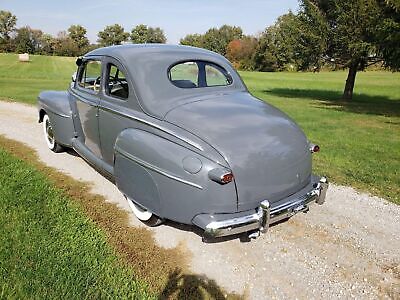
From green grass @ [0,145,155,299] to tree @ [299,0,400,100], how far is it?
474 inches

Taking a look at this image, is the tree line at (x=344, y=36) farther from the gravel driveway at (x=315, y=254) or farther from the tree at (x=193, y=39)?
the tree at (x=193, y=39)

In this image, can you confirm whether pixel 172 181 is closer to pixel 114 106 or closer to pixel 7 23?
pixel 114 106

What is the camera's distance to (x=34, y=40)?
88812mm

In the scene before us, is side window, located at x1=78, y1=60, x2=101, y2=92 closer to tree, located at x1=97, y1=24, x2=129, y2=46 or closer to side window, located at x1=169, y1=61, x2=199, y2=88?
side window, located at x1=169, y1=61, x2=199, y2=88

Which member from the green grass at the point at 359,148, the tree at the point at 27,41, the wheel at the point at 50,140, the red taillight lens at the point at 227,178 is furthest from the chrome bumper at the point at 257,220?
the tree at the point at 27,41

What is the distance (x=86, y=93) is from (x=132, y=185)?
1.97 metres

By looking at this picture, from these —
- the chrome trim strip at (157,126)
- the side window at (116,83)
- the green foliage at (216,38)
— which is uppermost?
the green foliage at (216,38)

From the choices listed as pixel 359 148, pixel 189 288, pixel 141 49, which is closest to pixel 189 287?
pixel 189 288

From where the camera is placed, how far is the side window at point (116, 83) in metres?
3.81

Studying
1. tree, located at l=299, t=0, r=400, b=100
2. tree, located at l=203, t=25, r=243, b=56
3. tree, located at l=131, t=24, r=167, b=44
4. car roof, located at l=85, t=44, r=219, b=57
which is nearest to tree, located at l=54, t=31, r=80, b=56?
tree, located at l=131, t=24, r=167, b=44

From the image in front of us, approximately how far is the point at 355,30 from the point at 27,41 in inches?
3485

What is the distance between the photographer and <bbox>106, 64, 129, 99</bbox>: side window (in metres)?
3.81

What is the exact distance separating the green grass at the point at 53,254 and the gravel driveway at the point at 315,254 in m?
0.59

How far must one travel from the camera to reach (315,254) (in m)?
3.35
